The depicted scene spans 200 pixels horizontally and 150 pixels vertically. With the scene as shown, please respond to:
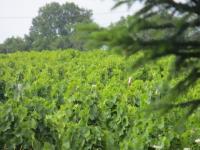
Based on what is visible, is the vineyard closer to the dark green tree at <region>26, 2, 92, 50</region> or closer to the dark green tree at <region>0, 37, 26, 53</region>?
the dark green tree at <region>0, 37, 26, 53</region>

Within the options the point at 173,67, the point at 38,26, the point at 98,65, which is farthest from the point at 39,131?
the point at 38,26

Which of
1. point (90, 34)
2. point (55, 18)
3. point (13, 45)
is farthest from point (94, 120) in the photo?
point (55, 18)

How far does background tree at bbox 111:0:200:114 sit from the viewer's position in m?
2.41

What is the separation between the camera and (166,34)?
249cm

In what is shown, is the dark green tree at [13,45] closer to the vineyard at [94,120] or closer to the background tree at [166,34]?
the vineyard at [94,120]

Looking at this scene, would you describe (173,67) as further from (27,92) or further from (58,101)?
(27,92)

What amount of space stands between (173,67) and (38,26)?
87041 millimetres

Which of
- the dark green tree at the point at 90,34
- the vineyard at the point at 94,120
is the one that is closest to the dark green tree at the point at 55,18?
the vineyard at the point at 94,120

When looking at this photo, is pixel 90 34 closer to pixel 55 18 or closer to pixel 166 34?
pixel 166 34

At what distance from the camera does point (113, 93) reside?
9.55m

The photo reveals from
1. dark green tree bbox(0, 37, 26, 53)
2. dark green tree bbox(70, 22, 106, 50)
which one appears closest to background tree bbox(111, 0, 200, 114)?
dark green tree bbox(70, 22, 106, 50)

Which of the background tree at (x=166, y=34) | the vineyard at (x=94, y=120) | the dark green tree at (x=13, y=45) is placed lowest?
the vineyard at (x=94, y=120)

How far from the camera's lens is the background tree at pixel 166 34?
2410 mm

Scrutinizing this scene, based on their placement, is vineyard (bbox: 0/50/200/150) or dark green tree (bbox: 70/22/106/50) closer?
dark green tree (bbox: 70/22/106/50)
